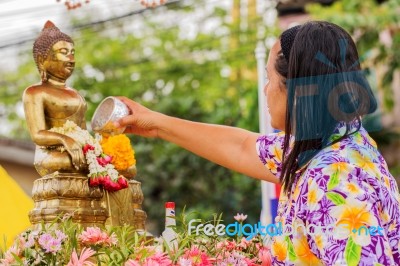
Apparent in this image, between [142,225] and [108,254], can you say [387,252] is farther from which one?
[142,225]

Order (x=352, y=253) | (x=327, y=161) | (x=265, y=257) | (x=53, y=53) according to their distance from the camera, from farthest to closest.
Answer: (x=53, y=53), (x=265, y=257), (x=327, y=161), (x=352, y=253)

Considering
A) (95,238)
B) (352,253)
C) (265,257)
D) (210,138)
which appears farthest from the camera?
(210,138)

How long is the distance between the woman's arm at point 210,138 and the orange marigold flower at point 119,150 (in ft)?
0.85

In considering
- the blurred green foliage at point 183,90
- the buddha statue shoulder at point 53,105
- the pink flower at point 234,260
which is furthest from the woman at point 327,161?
the blurred green foliage at point 183,90

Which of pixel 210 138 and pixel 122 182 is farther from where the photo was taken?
pixel 122 182

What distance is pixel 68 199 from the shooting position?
2.70 metres

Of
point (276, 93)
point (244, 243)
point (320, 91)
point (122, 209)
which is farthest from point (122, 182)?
point (320, 91)

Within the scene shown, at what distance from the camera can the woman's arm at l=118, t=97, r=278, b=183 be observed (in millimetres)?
2426

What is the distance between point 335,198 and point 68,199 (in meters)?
1.21

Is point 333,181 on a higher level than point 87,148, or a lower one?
lower

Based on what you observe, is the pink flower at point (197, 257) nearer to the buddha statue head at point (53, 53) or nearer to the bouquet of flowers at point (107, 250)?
the bouquet of flowers at point (107, 250)

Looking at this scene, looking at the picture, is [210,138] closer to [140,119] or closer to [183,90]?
[140,119]

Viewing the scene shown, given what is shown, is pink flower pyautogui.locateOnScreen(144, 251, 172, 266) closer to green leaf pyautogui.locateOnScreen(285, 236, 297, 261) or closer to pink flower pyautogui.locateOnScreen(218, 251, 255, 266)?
pink flower pyautogui.locateOnScreen(218, 251, 255, 266)

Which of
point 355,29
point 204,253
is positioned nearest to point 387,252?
point 204,253
